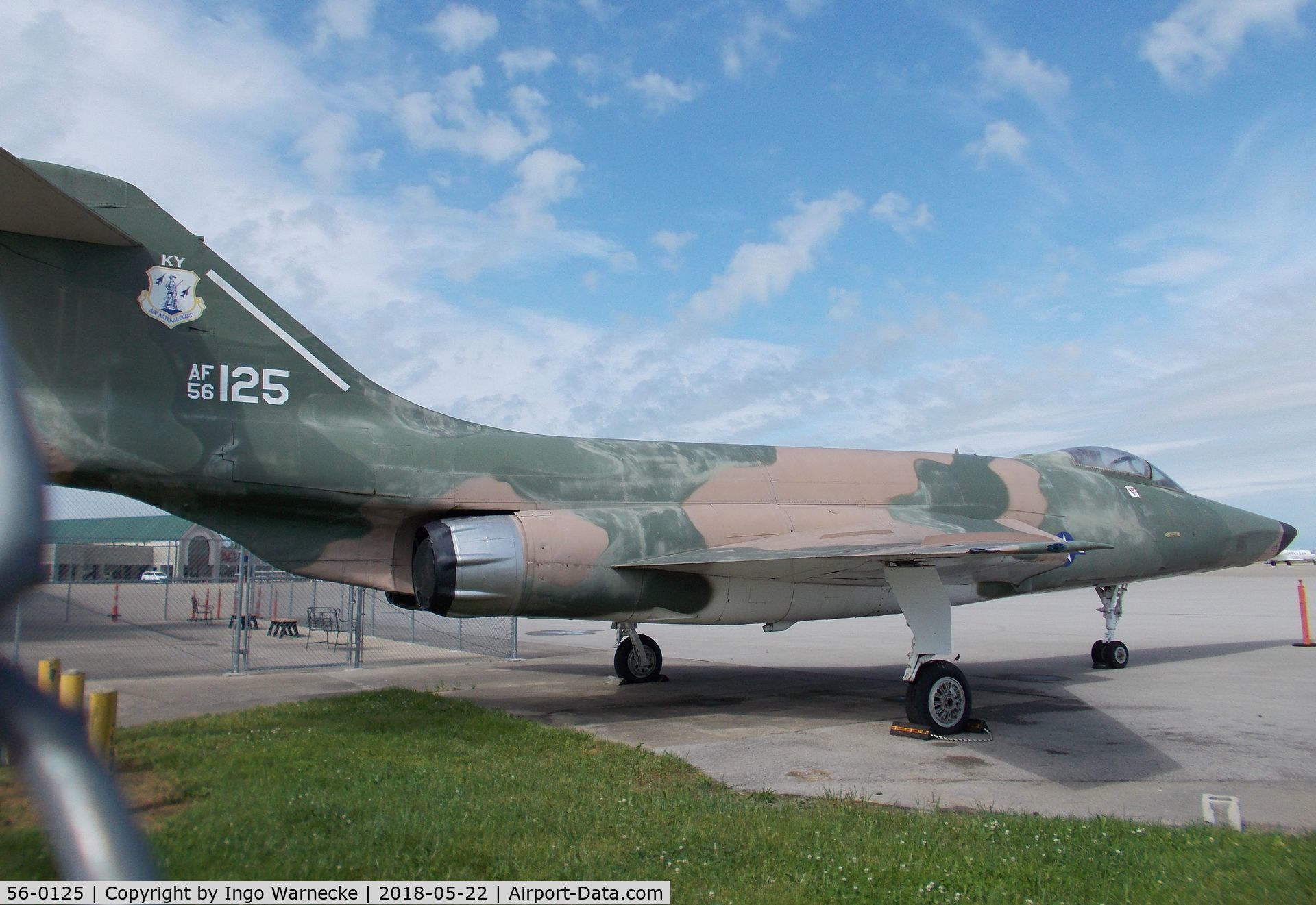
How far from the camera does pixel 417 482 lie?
8383 mm

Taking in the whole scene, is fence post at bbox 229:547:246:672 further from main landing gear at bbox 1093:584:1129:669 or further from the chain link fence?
main landing gear at bbox 1093:584:1129:669

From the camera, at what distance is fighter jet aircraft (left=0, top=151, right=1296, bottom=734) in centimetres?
713

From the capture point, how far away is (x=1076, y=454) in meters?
13.2

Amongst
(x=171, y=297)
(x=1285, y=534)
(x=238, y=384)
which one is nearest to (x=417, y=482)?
(x=238, y=384)

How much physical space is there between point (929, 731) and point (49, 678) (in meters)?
7.09

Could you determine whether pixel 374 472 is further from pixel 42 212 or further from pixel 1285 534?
pixel 1285 534

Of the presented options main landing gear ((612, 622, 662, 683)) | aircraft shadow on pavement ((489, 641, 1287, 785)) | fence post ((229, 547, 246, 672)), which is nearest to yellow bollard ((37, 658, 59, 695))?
aircraft shadow on pavement ((489, 641, 1287, 785))

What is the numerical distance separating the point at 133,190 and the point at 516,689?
7.19 m

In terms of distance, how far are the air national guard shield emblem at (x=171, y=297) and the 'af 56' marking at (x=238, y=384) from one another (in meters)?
0.45

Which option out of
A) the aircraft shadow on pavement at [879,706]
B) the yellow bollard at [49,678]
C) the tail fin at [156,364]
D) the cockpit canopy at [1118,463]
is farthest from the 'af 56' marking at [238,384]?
the cockpit canopy at [1118,463]

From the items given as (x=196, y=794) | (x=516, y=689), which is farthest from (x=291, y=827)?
(x=516, y=689)

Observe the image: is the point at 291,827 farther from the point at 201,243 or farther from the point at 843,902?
the point at 201,243

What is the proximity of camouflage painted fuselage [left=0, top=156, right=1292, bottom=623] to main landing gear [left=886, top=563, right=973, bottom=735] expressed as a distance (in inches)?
14.6

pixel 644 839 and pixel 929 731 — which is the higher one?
pixel 644 839
